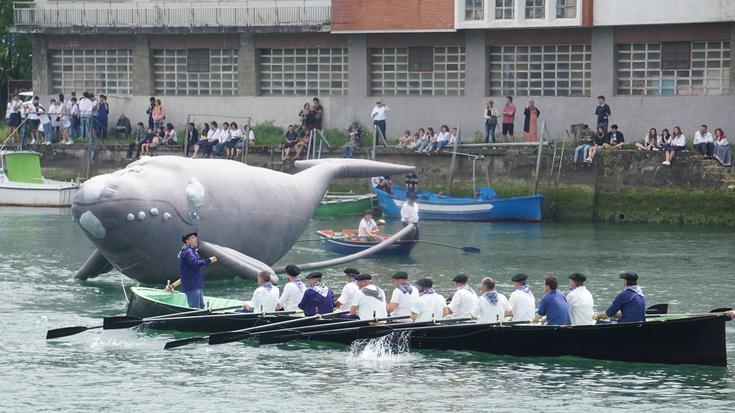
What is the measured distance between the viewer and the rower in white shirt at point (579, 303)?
3212 centimetres

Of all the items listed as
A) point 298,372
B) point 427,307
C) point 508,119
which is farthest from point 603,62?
point 298,372

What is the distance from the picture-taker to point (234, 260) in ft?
133

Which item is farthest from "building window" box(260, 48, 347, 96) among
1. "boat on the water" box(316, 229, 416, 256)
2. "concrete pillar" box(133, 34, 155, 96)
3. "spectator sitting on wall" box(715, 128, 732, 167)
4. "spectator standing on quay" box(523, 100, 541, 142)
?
"boat on the water" box(316, 229, 416, 256)

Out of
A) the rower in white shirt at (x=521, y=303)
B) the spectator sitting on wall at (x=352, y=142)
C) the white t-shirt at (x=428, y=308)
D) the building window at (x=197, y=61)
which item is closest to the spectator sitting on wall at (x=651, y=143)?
the spectator sitting on wall at (x=352, y=142)

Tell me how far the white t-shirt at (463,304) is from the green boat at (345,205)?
28.4 meters

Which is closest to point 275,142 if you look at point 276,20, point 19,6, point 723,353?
point 276,20

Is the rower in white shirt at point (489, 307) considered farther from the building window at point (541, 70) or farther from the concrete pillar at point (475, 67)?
the concrete pillar at point (475, 67)

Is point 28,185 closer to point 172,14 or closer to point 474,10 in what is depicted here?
point 172,14

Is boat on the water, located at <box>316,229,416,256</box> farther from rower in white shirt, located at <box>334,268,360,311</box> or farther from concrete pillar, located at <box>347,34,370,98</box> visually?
→ concrete pillar, located at <box>347,34,370,98</box>

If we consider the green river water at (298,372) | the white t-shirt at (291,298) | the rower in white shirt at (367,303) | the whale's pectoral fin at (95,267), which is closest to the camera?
the green river water at (298,372)

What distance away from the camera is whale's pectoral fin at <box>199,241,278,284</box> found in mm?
40625

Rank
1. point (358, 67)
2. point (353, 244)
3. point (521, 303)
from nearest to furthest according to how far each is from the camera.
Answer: point (521, 303) → point (353, 244) → point (358, 67)

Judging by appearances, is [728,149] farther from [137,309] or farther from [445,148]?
[137,309]

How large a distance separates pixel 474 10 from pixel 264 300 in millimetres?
32236
